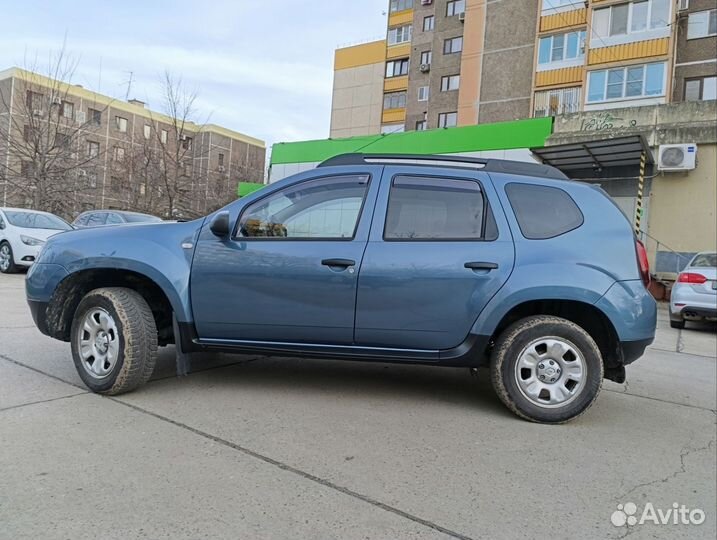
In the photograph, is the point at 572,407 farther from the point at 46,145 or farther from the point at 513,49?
the point at 513,49

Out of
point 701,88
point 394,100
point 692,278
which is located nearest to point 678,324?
point 692,278

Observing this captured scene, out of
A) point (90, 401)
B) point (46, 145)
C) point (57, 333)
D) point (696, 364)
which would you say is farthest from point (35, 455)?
point (46, 145)

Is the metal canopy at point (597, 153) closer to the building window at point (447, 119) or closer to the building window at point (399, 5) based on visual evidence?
the building window at point (447, 119)

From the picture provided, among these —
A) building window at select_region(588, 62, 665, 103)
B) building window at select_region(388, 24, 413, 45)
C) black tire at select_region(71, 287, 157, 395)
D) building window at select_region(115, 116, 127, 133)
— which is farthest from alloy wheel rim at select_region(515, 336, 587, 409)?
building window at select_region(115, 116, 127, 133)

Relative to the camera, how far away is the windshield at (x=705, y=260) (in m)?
9.63

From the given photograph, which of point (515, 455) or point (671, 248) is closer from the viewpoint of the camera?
point (515, 455)

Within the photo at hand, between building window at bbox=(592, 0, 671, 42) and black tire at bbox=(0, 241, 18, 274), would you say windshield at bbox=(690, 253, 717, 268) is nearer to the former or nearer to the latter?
black tire at bbox=(0, 241, 18, 274)

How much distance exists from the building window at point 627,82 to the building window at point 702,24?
4079 mm

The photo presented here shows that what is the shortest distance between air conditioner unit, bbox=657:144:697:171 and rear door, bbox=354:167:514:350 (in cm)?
1575

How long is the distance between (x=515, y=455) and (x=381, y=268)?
148 centimetres

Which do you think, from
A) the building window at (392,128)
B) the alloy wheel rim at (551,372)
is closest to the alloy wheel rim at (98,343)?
the alloy wheel rim at (551,372)

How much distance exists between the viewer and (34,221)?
496 inches

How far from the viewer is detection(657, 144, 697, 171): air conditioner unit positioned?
1639cm

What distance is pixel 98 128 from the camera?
4869 centimetres
